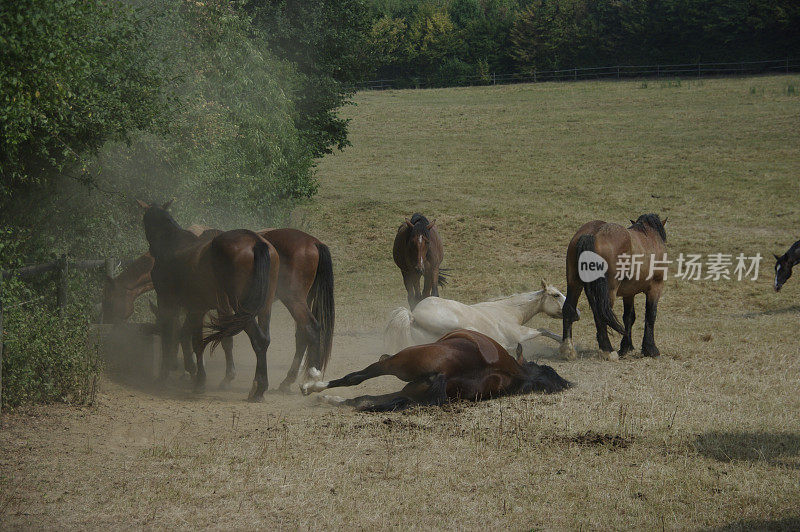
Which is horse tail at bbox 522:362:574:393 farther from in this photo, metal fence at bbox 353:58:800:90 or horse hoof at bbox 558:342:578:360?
metal fence at bbox 353:58:800:90

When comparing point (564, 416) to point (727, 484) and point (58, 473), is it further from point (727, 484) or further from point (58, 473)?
point (58, 473)

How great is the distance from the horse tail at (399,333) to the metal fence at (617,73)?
150 ft

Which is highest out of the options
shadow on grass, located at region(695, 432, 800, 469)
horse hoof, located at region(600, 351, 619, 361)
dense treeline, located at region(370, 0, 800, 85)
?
dense treeline, located at region(370, 0, 800, 85)

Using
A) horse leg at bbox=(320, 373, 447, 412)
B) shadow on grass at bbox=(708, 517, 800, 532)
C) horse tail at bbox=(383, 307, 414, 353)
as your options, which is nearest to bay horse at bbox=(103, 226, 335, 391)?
horse tail at bbox=(383, 307, 414, 353)

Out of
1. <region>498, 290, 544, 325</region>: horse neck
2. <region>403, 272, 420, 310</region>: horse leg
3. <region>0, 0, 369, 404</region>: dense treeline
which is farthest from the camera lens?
<region>403, 272, 420, 310</region>: horse leg

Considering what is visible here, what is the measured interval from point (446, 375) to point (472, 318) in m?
2.63

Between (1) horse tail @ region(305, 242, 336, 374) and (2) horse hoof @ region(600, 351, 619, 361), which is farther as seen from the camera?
(2) horse hoof @ region(600, 351, 619, 361)

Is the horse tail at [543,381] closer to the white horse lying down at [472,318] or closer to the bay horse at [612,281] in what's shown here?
the white horse lying down at [472,318]

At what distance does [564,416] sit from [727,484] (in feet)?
6.34

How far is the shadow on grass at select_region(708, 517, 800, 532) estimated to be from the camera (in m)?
4.84

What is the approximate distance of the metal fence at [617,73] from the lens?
5197 cm

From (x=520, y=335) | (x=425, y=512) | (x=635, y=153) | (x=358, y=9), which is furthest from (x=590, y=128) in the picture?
(x=425, y=512)

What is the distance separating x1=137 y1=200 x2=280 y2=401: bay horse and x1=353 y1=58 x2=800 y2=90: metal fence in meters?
46.2

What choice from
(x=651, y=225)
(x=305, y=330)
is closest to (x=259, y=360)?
(x=305, y=330)
